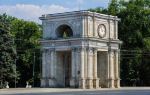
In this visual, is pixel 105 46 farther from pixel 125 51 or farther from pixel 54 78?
pixel 125 51

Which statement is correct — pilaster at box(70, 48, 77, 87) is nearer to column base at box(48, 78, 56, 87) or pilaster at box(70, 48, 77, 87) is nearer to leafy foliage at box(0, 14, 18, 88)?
column base at box(48, 78, 56, 87)

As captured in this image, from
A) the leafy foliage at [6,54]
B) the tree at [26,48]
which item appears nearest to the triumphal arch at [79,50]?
the leafy foliage at [6,54]

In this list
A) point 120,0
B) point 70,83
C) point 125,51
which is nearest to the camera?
point 70,83

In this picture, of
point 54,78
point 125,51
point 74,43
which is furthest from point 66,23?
point 125,51

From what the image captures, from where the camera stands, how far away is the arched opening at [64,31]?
70.2m

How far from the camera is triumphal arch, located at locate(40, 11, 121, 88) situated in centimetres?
6594

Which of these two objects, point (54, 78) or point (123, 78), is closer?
point (54, 78)

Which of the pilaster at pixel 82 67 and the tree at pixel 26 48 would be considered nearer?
the pilaster at pixel 82 67

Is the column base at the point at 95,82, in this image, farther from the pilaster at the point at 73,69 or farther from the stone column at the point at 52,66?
the stone column at the point at 52,66

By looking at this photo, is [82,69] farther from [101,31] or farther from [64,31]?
[64,31]

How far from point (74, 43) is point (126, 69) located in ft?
75.1

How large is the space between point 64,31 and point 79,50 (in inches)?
269

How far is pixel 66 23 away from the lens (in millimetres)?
68250

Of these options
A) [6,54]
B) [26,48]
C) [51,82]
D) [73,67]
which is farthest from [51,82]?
[26,48]
